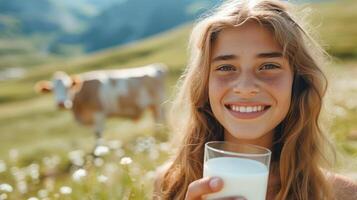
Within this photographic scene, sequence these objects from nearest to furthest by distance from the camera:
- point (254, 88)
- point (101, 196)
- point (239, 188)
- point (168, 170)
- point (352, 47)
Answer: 1. point (239, 188)
2. point (254, 88)
3. point (168, 170)
4. point (101, 196)
5. point (352, 47)

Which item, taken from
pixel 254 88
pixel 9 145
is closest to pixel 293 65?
pixel 254 88

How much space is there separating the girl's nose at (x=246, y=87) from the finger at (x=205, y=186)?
0.70 metres

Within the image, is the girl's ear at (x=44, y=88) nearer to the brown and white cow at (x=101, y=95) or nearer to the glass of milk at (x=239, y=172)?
the brown and white cow at (x=101, y=95)

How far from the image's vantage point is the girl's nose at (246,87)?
2.80 metres

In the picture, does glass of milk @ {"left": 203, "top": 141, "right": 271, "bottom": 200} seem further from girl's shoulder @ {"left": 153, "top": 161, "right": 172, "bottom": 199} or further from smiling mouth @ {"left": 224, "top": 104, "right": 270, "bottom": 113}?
girl's shoulder @ {"left": 153, "top": 161, "right": 172, "bottom": 199}

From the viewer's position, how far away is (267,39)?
2982 millimetres

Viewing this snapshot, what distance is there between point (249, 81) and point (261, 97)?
110 millimetres

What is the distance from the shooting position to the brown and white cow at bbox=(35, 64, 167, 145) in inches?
614

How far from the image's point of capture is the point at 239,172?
2195 millimetres

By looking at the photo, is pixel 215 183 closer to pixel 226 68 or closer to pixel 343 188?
pixel 226 68

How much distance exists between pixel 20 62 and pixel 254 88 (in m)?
187

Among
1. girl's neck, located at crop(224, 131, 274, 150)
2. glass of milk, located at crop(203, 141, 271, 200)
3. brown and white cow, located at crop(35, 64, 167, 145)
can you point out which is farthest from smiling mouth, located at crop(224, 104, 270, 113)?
brown and white cow, located at crop(35, 64, 167, 145)

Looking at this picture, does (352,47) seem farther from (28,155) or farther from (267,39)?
(267,39)

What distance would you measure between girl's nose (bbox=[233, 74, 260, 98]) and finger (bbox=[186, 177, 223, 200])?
0.70m
